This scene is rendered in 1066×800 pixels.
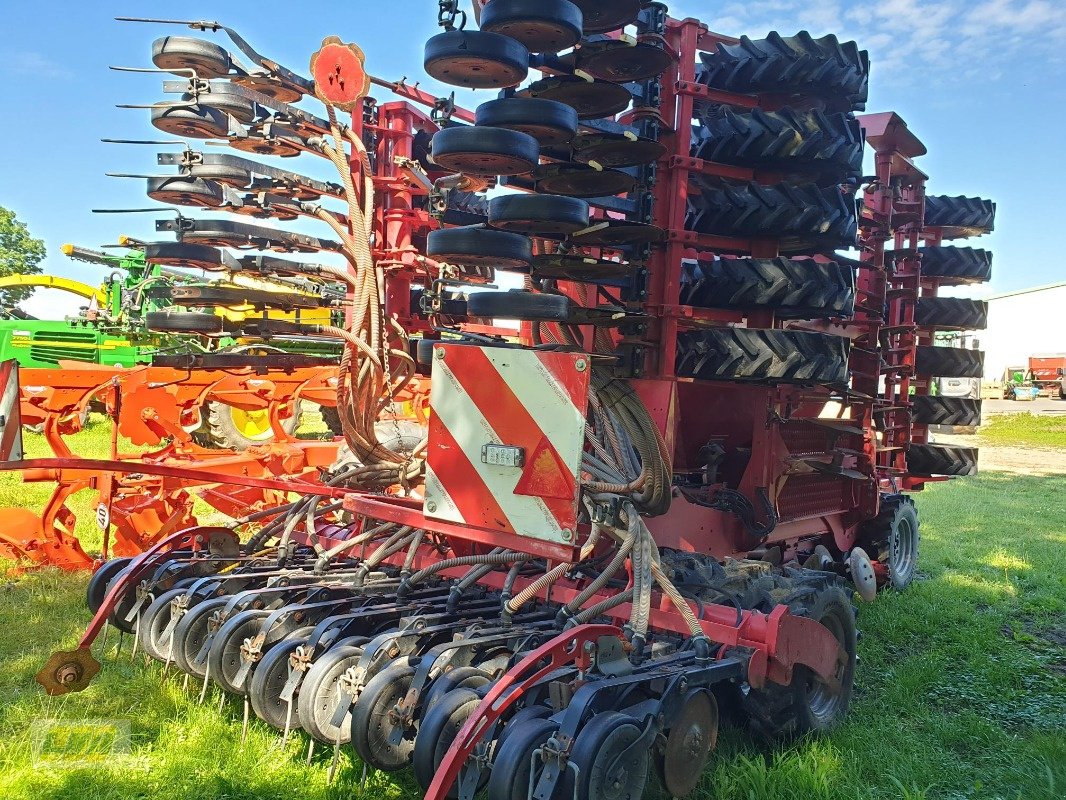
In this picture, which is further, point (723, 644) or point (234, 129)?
point (234, 129)

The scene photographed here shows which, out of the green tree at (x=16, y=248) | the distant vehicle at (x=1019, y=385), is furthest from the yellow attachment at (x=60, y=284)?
the distant vehicle at (x=1019, y=385)

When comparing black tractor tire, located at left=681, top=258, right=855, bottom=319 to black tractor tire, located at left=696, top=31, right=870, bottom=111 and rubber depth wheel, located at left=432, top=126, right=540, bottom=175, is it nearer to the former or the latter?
black tractor tire, located at left=696, top=31, right=870, bottom=111

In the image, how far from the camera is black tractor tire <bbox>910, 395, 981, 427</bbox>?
244 inches

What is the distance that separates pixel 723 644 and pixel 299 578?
1894mm

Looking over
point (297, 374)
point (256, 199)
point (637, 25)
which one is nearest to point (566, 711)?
point (637, 25)

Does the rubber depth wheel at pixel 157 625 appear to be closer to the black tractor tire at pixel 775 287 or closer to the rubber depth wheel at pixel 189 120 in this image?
the rubber depth wheel at pixel 189 120

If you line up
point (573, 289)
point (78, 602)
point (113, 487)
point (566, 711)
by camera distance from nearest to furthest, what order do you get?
point (566, 711) < point (573, 289) < point (78, 602) < point (113, 487)

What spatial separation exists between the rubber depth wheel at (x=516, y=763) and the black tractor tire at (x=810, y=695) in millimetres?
1210

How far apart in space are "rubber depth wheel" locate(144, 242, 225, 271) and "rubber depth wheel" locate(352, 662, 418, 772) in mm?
2753

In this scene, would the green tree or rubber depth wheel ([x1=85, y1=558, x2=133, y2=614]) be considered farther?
the green tree

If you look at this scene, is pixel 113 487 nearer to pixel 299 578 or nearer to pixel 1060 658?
pixel 299 578

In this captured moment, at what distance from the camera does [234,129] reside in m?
4.53

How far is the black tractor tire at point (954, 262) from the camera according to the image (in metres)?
6.37

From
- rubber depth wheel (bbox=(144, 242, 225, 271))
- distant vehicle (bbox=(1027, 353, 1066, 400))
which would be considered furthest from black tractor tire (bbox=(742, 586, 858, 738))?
distant vehicle (bbox=(1027, 353, 1066, 400))
